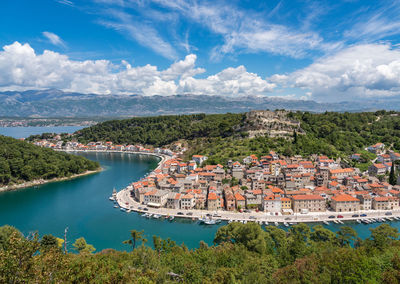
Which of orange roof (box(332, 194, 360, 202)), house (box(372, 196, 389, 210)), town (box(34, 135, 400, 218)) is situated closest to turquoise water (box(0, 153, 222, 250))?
town (box(34, 135, 400, 218))

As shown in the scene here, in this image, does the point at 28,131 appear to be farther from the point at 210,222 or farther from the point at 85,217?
the point at 210,222

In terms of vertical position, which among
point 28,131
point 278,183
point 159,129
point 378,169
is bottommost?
point 278,183

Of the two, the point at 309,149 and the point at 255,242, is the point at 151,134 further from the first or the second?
the point at 255,242

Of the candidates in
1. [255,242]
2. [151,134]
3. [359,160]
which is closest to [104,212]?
[255,242]

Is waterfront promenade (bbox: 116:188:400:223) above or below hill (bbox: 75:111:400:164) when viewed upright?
below

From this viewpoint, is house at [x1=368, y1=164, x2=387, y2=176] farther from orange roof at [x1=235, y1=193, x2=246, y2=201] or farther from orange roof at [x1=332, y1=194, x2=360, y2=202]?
orange roof at [x1=235, y1=193, x2=246, y2=201]

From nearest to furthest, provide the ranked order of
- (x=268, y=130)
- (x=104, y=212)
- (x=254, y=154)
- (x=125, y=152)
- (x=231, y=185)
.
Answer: (x=104, y=212) < (x=231, y=185) < (x=254, y=154) < (x=268, y=130) < (x=125, y=152)

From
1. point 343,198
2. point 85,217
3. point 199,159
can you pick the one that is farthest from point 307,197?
point 85,217
